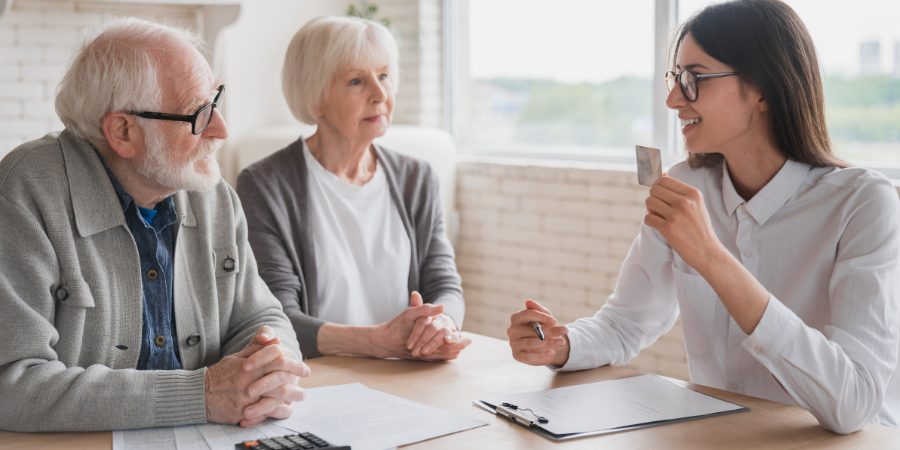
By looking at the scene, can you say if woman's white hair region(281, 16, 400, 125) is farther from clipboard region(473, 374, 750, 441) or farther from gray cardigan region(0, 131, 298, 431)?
clipboard region(473, 374, 750, 441)

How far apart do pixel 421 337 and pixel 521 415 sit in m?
0.53

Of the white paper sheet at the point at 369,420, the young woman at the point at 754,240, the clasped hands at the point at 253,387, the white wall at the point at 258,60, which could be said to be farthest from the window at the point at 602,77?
the clasped hands at the point at 253,387

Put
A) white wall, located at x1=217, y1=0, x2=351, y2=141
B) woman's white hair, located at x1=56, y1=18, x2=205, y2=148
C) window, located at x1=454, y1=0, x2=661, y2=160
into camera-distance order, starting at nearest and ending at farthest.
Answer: woman's white hair, located at x1=56, y1=18, x2=205, y2=148 → window, located at x1=454, y1=0, x2=661, y2=160 → white wall, located at x1=217, y1=0, x2=351, y2=141

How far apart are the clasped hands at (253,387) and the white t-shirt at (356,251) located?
111cm

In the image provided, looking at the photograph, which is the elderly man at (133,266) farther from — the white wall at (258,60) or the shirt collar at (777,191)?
the white wall at (258,60)

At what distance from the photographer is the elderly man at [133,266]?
1779 mm

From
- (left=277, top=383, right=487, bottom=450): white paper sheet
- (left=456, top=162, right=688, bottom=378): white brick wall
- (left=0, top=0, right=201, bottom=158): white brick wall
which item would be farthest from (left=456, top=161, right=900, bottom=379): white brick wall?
(left=277, top=383, right=487, bottom=450): white paper sheet

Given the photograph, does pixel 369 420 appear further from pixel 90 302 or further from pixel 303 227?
pixel 303 227

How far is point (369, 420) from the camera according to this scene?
1.82m

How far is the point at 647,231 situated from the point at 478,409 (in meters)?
0.69

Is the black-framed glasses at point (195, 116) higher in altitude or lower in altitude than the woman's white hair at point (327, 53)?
lower

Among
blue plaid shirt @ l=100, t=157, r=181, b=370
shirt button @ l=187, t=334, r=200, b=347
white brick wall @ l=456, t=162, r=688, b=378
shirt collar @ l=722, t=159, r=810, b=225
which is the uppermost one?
shirt collar @ l=722, t=159, r=810, b=225

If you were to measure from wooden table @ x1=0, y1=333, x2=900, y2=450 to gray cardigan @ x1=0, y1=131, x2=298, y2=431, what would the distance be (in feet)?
0.24

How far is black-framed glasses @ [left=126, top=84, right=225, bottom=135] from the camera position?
6.75ft
